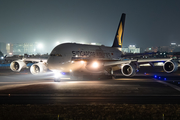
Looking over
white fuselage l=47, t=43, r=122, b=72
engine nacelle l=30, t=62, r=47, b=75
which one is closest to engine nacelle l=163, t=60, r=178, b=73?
white fuselage l=47, t=43, r=122, b=72

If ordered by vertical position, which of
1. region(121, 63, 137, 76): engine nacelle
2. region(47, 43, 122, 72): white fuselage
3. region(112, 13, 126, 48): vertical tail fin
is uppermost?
region(112, 13, 126, 48): vertical tail fin

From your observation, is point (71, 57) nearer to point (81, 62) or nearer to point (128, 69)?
point (81, 62)

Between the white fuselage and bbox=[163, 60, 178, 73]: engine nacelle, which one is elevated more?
the white fuselage

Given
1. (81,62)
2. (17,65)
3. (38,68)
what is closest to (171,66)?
(81,62)

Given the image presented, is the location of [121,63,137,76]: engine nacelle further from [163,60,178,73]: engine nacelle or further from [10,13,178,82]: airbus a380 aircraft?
[163,60,178,73]: engine nacelle

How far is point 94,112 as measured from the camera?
1312 cm

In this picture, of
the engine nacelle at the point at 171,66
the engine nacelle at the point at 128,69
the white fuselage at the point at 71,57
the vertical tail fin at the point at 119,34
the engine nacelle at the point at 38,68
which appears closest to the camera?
the white fuselage at the point at 71,57

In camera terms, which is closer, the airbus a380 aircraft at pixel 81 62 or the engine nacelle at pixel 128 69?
the airbus a380 aircraft at pixel 81 62

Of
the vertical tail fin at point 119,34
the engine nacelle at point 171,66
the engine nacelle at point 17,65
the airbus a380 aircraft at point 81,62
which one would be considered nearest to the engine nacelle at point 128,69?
the airbus a380 aircraft at point 81,62

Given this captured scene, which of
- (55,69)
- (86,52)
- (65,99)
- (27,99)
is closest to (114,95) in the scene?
(65,99)

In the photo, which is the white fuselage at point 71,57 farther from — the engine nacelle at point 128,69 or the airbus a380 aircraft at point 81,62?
the engine nacelle at point 128,69

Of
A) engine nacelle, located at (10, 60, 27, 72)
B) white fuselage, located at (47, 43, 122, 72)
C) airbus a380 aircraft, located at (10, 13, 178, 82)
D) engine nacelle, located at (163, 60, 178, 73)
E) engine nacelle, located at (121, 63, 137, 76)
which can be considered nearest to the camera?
white fuselage, located at (47, 43, 122, 72)

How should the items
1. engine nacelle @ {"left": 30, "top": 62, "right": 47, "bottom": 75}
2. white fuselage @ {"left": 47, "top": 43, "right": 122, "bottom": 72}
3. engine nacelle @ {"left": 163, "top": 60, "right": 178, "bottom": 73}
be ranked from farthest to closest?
engine nacelle @ {"left": 163, "top": 60, "right": 178, "bottom": 73} < engine nacelle @ {"left": 30, "top": 62, "right": 47, "bottom": 75} < white fuselage @ {"left": 47, "top": 43, "right": 122, "bottom": 72}

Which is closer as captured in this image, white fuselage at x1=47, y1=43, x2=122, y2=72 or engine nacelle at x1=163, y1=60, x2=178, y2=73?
white fuselage at x1=47, y1=43, x2=122, y2=72
